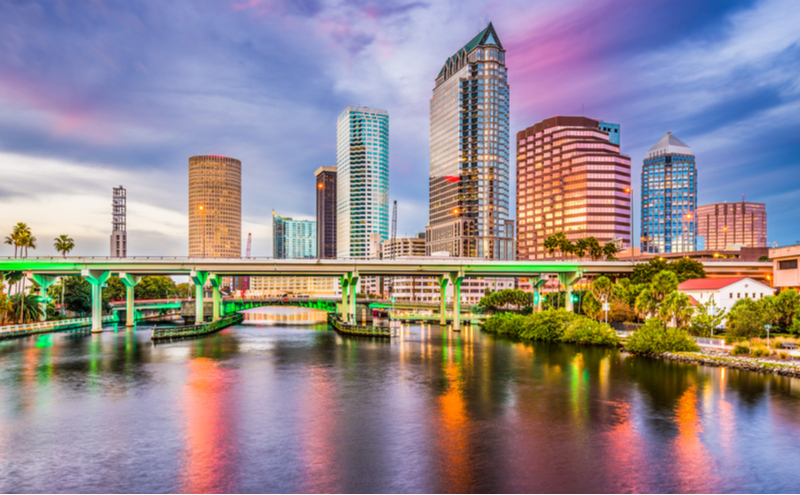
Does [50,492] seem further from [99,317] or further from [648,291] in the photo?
[99,317]

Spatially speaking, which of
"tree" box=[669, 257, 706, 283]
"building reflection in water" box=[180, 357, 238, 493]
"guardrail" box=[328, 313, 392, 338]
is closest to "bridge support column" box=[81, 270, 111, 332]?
"guardrail" box=[328, 313, 392, 338]

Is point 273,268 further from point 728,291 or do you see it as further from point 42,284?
point 728,291

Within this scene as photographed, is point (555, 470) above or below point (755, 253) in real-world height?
below

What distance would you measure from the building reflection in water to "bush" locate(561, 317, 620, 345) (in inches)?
2228

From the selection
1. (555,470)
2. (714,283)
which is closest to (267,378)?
(555,470)

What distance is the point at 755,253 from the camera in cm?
17950

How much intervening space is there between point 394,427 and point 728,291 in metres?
74.2

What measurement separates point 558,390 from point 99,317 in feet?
338

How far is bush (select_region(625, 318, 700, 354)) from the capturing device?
68250mm

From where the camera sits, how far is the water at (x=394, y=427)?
27156 mm

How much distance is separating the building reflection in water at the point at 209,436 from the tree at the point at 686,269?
305 ft

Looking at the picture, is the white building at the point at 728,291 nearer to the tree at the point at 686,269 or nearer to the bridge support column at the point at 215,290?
the tree at the point at 686,269

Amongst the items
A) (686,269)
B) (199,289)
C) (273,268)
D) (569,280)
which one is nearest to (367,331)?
(273,268)

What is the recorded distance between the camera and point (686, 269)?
359ft
